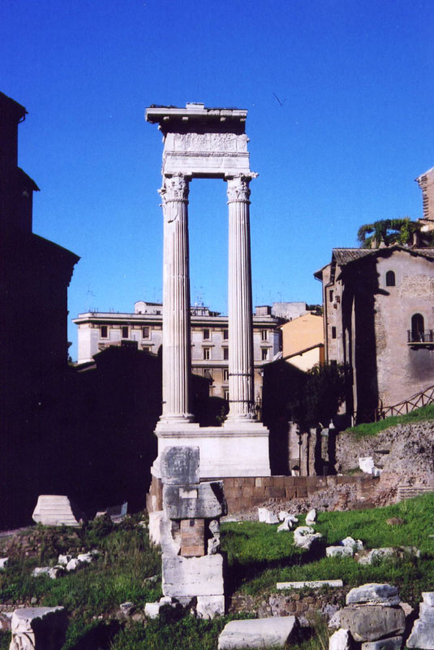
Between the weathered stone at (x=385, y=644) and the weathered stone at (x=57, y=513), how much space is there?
11000 mm

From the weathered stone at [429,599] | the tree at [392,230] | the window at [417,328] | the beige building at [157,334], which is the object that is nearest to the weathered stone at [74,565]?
the weathered stone at [429,599]

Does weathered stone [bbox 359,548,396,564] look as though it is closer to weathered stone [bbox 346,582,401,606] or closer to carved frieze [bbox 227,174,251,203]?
weathered stone [bbox 346,582,401,606]

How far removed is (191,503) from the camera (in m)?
9.26

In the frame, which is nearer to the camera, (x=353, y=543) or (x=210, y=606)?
(x=210, y=606)

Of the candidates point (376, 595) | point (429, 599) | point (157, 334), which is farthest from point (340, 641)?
point (157, 334)

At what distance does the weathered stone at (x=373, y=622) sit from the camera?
760cm

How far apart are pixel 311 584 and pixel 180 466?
2105mm

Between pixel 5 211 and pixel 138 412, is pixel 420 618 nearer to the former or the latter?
pixel 5 211

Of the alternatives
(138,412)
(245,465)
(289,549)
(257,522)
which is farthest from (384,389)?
(289,549)

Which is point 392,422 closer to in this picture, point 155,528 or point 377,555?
point 155,528

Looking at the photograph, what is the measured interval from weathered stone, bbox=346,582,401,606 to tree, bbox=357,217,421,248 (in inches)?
1277

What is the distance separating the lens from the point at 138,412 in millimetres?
33500

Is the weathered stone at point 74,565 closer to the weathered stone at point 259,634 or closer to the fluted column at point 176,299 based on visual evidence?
the weathered stone at point 259,634

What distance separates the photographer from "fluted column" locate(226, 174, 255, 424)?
18.5 m
